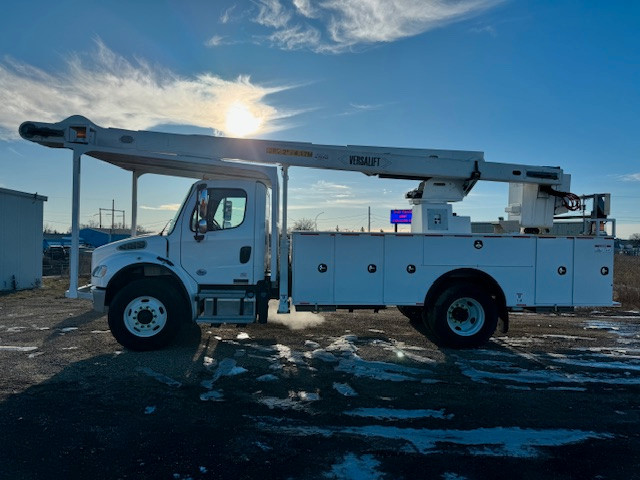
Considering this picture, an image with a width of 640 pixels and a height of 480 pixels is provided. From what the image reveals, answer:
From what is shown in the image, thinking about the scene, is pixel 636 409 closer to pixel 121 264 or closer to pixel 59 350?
pixel 121 264

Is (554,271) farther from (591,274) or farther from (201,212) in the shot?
(201,212)

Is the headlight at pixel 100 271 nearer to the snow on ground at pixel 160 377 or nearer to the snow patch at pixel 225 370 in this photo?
the snow on ground at pixel 160 377

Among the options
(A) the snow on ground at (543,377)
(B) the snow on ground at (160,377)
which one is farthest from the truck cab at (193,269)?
(A) the snow on ground at (543,377)

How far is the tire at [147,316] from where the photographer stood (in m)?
6.93

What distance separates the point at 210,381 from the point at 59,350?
3059 mm

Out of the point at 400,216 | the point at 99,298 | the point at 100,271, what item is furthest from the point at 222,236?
the point at 400,216

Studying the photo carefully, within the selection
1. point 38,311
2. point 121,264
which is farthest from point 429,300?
point 38,311

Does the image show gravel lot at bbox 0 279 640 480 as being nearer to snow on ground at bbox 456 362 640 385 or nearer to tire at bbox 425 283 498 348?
snow on ground at bbox 456 362 640 385

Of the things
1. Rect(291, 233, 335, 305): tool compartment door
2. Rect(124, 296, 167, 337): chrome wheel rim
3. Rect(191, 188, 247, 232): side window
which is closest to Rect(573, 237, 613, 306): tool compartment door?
Rect(291, 233, 335, 305): tool compartment door

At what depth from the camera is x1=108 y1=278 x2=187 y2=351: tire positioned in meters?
6.93

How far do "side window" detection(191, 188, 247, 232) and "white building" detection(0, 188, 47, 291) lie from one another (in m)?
12.1

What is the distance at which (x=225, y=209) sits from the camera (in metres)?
7.43

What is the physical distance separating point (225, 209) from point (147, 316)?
2.10 metres

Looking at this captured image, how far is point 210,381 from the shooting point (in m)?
5.74
